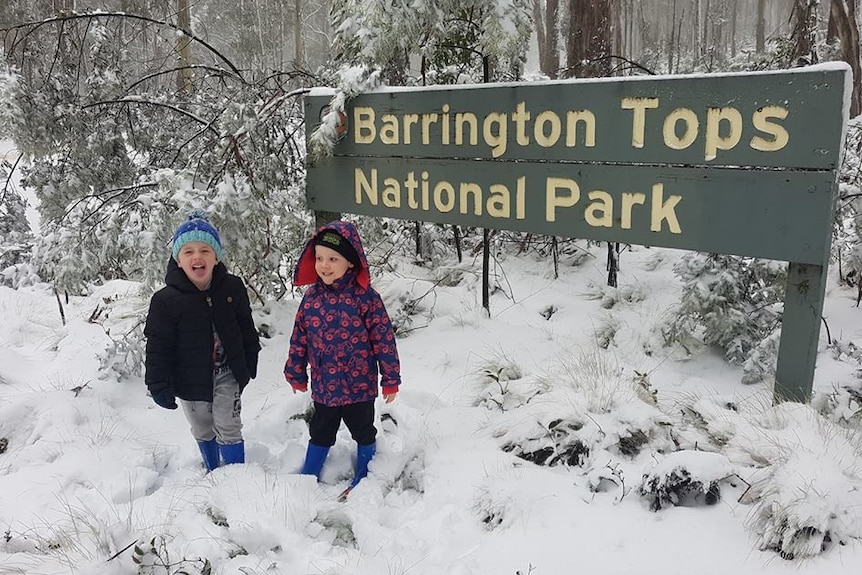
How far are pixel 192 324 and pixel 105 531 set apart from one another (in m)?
0.98

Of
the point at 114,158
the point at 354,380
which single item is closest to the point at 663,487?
the point at 354,380

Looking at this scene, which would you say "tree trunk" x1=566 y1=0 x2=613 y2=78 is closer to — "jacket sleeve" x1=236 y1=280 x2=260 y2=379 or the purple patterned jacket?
the purple patterned jacket

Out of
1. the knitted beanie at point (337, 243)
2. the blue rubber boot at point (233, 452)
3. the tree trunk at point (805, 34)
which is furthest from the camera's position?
the tree trunk at point (805, 34)

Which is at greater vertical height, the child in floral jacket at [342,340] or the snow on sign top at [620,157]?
the snow on sign top at [620,157]

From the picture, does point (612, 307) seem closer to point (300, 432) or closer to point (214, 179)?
point (300, 432)

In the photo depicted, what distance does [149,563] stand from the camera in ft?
7.20

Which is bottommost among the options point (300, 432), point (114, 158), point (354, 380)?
point (300, 432)

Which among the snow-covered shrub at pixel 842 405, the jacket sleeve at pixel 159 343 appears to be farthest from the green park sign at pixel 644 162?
the jacket sleeve at pixel 159 343

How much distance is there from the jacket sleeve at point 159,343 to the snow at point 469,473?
524mm

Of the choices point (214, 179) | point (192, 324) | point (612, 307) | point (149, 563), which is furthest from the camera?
point (612, 307)

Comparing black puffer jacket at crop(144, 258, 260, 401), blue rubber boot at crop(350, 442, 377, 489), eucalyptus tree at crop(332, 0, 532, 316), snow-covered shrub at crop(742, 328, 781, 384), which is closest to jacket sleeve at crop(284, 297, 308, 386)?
black puffer jacket at crop(144, 258, 260, 401)

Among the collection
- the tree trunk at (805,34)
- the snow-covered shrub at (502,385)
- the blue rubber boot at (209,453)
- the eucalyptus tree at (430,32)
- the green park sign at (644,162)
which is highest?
the tree trunk at (805,34)

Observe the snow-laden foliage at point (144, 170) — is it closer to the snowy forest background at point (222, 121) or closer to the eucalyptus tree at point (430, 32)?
the snowy forest background at point (222, 121)

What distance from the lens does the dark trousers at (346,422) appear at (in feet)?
10.0
